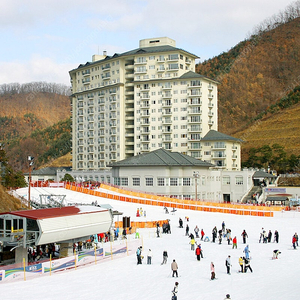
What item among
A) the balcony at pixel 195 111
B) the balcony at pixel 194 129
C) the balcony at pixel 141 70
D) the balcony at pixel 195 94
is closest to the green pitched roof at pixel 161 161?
the balcony at pixel 194 129

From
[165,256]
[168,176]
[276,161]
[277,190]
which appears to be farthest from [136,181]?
[165,256]

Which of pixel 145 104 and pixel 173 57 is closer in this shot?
pixel 173 57

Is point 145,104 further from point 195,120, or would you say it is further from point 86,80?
point 86,80

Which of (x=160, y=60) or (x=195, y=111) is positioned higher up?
(x=160, y=60)

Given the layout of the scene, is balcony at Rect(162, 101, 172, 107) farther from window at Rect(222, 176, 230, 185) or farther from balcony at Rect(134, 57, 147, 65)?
window at Rect(222, 176, 230, 185)

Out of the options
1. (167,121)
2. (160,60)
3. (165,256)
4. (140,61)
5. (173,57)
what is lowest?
(165,256)

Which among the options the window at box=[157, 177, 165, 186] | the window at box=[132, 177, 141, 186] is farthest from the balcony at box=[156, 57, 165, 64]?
the window at box=[157, 177, 165, 186]

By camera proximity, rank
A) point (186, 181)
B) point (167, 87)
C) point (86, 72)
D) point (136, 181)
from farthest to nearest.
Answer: point (86, 72), point (167, 87), point (136, 181), point (186, 181)

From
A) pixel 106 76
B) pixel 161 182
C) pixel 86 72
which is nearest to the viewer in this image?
pixel 161 182
